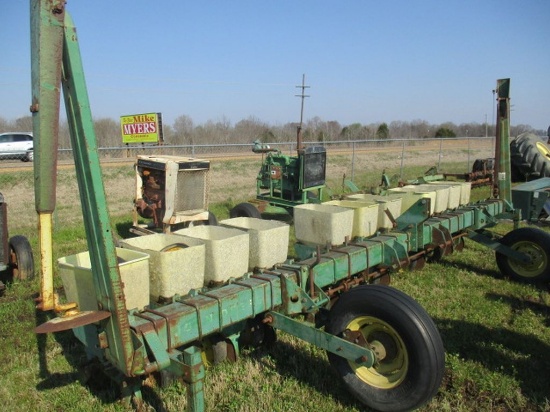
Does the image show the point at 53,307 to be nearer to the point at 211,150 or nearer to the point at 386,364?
the point at 386,364

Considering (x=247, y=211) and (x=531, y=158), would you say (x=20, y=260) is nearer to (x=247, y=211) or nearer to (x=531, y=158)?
(x=247, y=211)

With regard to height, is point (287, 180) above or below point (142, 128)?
below

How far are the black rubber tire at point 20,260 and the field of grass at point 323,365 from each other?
131 mm

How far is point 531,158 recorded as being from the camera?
15.1m

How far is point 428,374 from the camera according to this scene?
2.70 m

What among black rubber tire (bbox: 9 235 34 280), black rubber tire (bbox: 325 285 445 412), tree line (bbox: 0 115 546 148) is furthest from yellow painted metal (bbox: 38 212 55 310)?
tree line (bbox: 0 115 546 148)

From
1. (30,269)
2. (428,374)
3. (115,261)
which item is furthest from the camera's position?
(30,269)

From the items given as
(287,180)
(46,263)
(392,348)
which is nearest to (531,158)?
(287,180)

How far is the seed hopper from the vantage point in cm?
221

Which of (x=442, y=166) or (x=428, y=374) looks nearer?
(x=428, y=374)

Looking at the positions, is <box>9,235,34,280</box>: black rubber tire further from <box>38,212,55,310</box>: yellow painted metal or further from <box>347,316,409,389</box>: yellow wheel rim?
<box>347,316,409,389</box>: yellow wheel rim

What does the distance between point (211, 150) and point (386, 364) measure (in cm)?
2989

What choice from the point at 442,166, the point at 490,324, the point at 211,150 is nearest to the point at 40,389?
the point at 490,324

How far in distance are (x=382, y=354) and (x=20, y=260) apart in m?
4.92
